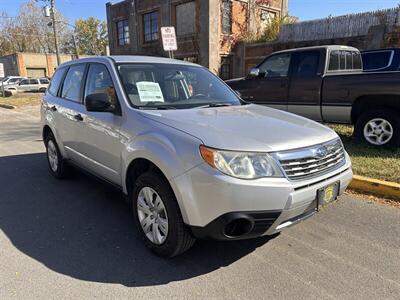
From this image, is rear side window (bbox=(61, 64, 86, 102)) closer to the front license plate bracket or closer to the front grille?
the front grille

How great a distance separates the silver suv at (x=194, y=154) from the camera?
2.54m

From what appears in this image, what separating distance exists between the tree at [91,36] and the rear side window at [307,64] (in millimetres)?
65939

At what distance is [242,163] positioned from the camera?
255cm

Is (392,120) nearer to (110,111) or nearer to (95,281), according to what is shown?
(110,111)

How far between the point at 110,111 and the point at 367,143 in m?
4.81

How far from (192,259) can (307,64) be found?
17.8ft

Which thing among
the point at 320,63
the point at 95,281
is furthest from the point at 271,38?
the point at 95,281

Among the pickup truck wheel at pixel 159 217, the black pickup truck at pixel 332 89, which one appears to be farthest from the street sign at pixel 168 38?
the pickup truck wheel at pixel 159 217

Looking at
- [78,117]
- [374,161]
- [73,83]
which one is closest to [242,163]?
[78,117]

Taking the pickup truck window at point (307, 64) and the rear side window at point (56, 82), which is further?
the pickup truck window at point (307, 64)

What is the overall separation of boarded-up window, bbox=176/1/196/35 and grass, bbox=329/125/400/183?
16868 mm

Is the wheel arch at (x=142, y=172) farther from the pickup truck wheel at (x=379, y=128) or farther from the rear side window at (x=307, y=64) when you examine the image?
the rear side window at (x=307, y=64)

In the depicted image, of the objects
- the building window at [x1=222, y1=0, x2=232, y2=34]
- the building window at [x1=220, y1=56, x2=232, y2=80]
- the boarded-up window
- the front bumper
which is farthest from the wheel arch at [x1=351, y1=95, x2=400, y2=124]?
the boarded-up window

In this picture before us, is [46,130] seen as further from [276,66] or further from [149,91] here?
[276,66]
